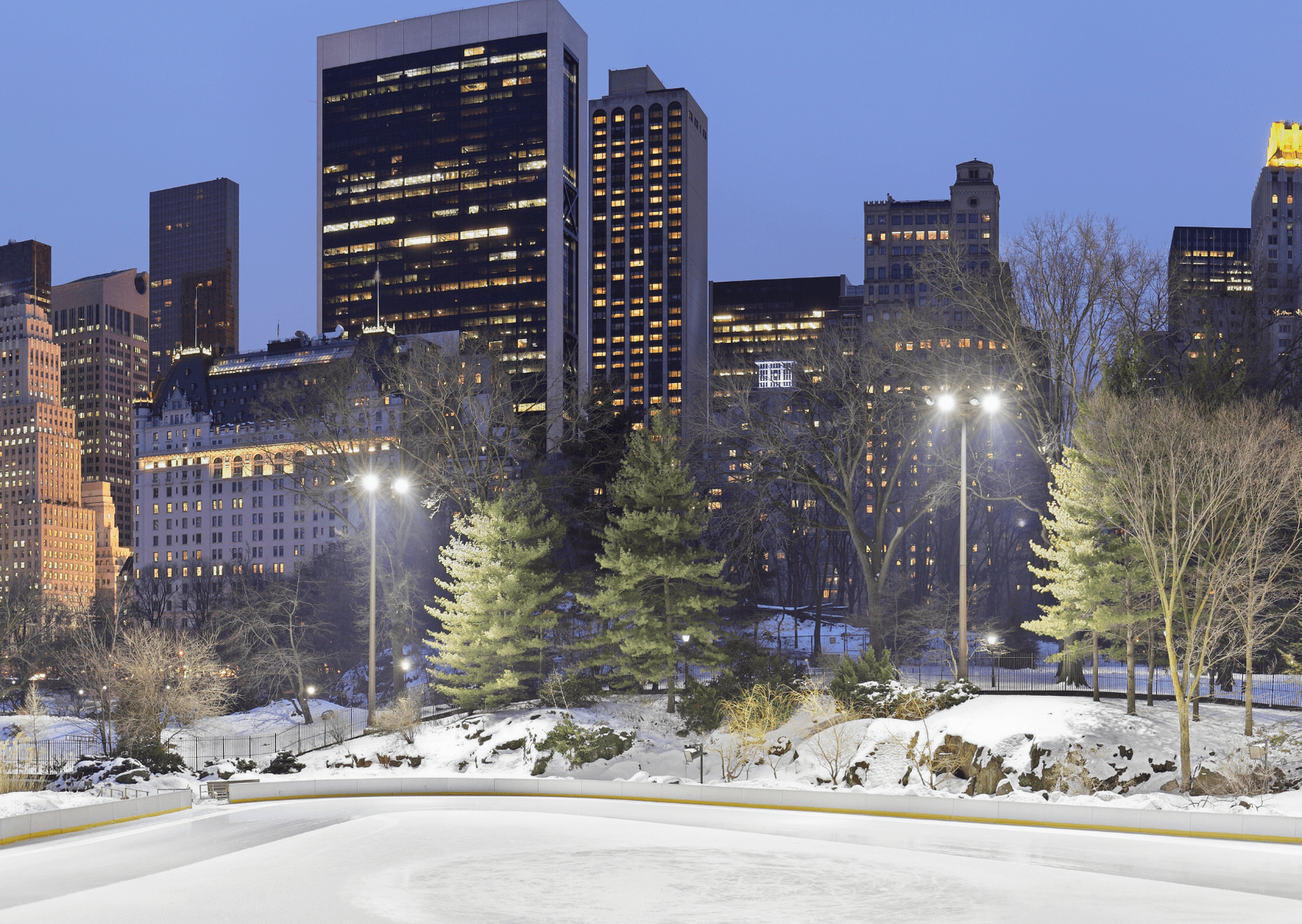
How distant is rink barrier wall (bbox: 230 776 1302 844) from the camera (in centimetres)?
2105

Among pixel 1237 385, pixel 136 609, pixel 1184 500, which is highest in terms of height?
pixel 1237 385

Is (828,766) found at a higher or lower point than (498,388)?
lower

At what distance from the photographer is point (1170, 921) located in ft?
46.6

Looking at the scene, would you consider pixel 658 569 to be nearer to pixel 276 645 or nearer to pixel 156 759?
pixel 156 759

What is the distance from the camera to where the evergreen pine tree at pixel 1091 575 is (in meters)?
28.8

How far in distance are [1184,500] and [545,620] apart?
834 inches

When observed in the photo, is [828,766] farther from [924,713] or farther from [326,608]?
[326,608]

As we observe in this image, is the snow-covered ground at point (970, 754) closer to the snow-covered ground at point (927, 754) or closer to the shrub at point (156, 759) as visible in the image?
the snow-covered ground at point (927, 754)

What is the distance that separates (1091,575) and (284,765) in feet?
80.2

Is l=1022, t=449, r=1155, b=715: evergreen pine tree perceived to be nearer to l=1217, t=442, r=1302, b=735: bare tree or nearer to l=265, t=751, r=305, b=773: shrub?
l=1217, t=442, r=1302, b=735: bare tree

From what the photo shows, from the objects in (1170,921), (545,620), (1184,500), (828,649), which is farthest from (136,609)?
(1170,921)

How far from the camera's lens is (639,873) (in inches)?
714

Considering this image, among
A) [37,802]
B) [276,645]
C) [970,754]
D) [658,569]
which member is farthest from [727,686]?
[276,645]

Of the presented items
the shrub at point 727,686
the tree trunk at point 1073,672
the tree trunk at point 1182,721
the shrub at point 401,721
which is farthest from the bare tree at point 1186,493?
the shrub at point 401,721
